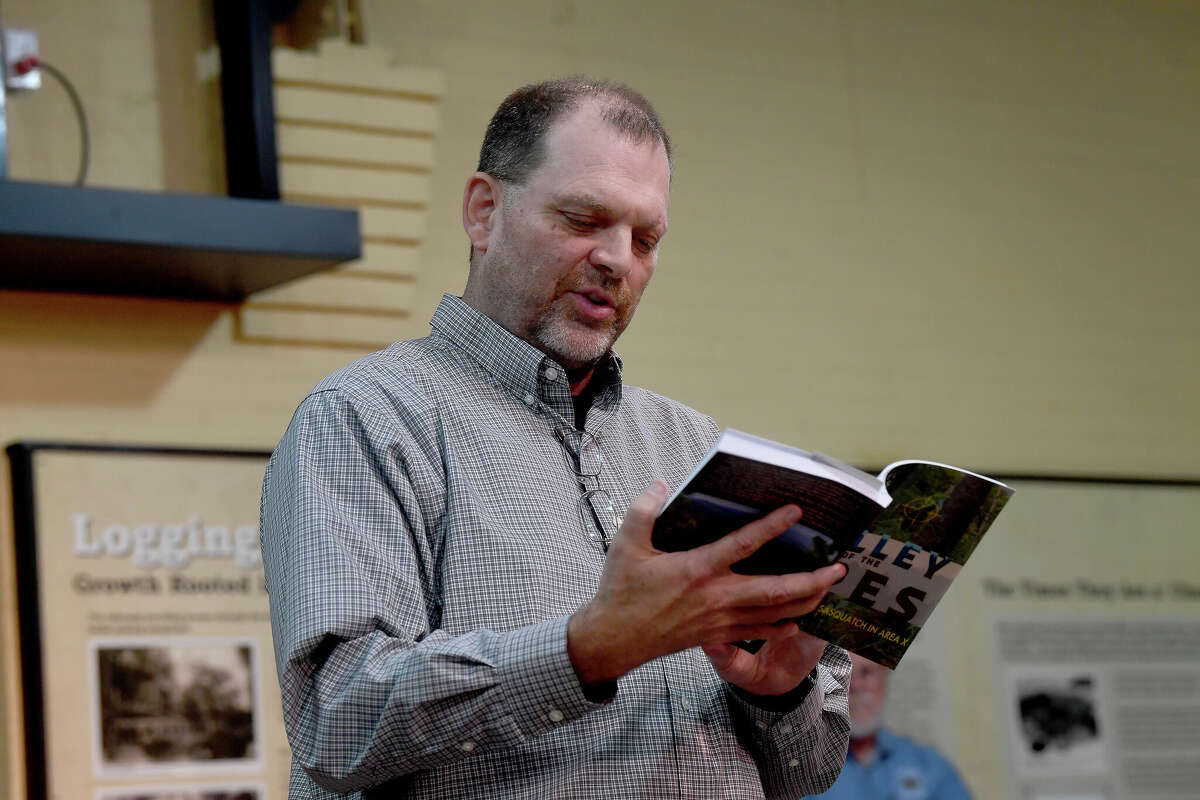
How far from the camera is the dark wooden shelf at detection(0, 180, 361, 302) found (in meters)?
3.30

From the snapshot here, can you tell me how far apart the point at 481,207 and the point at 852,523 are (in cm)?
75

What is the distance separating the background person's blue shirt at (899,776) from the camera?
426 cm

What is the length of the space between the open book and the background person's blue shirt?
2.78 m

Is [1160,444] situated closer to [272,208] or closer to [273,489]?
[272,208]

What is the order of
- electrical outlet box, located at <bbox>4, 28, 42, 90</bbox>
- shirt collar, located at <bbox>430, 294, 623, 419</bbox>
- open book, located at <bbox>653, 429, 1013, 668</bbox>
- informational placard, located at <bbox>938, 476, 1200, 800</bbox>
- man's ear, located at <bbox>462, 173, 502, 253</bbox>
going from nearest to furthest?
open book, located at <bbox>653, 429, 1013, 668</bbox> → shirt collar, located at <bbox>430, 294, 623, 419</bbox> → man's ear, located at <bbox>462, 173, 502, 253</bbox> → electrical outlet box, located at <bbox>4, 28, 42, 90</bbox> → informational placard, located at <bbox>938, 476, 1200, 800</bbox>

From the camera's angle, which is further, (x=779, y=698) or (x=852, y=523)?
(x=779, y=698)

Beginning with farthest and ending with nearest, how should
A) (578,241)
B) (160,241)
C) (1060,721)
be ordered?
(1060,721) → (160,241) → (578,241)

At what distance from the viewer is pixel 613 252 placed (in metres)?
1.81

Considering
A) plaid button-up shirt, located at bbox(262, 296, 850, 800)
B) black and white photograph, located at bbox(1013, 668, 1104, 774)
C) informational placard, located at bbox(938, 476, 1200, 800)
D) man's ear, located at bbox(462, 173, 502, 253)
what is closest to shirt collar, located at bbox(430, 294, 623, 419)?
plaid button-up shirt, located at bbox(262, 296, 850, 800)

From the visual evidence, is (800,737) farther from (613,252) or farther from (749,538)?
(613,252)

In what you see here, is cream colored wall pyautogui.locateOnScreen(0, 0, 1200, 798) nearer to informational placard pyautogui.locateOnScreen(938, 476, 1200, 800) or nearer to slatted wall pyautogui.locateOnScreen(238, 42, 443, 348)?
slatted wall pyautogui.locateOnScreen(238, 42, 443, 348)

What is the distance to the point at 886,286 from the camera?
4.88 metres

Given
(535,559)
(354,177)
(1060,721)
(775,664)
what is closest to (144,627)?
(354,177)

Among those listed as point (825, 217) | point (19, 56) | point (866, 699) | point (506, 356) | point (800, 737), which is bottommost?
point (866, 699)
